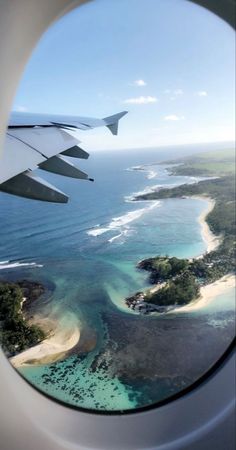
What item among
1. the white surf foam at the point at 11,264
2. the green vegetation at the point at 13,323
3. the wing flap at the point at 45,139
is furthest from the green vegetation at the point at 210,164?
the green vegetation at the point at 13,323

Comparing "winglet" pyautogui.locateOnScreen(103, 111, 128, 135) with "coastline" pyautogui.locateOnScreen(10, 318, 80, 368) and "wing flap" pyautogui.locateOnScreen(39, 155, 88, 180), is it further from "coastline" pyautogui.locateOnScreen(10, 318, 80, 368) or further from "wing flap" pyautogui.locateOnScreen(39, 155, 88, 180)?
"coastline" pyautogui.locateOnScreen(10, 318, 80, 368)

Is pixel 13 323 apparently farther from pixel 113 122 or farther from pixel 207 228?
pixel 207 228

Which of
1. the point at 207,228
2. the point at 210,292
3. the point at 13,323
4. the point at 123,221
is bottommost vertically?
the point at 210,292

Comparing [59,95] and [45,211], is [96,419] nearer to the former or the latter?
[45,211]

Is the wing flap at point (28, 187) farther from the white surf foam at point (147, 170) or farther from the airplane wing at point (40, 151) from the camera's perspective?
the white surf foam at point (147, 170)

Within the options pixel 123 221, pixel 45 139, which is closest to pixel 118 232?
pixel 123 221

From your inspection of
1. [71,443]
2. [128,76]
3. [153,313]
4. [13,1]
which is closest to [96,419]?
[71,443]

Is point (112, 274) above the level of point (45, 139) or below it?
below

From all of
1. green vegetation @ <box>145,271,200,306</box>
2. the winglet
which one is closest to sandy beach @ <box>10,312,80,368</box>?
green vegetation @ <box>145,271,200,306</box>
